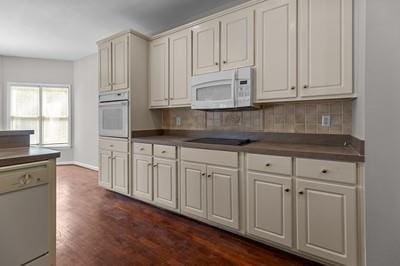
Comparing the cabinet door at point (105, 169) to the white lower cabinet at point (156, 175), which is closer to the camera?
the white lower cabinet at point (156, 175)

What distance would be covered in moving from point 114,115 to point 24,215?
233 cm

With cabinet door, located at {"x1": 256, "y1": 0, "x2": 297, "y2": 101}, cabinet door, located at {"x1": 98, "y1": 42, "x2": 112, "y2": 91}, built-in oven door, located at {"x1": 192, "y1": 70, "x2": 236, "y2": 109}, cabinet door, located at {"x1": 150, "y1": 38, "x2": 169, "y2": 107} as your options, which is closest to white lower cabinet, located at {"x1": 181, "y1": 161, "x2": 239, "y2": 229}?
built-in oven door, located at {"x1": 192, "y1": 70, "x2": 236, "y2": 109}

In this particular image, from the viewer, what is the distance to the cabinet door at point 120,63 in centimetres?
353

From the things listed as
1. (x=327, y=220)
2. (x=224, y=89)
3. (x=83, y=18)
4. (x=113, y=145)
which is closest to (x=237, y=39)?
(x=224, y=89)

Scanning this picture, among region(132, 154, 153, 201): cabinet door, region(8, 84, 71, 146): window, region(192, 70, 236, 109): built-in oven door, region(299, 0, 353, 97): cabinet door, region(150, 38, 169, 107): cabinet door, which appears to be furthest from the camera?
region(8, 84, 71, 146): window

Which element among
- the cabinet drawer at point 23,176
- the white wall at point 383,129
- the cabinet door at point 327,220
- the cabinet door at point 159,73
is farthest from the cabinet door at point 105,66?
the white wall at point 383,129

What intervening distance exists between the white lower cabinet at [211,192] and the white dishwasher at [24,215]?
146 centimetres

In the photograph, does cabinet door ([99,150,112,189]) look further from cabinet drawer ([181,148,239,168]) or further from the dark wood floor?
cabinet drawer ([181,148,239,168])

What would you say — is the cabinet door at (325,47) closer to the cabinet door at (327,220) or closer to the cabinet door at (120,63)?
the cabinet door at (327,220)

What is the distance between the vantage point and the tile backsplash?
239cm

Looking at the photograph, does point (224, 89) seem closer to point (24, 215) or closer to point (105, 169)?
point (24, 215)

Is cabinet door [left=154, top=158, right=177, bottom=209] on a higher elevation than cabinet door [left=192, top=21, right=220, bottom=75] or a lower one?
lower

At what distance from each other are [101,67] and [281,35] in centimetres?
280

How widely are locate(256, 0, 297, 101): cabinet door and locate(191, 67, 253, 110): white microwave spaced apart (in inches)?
4.7
